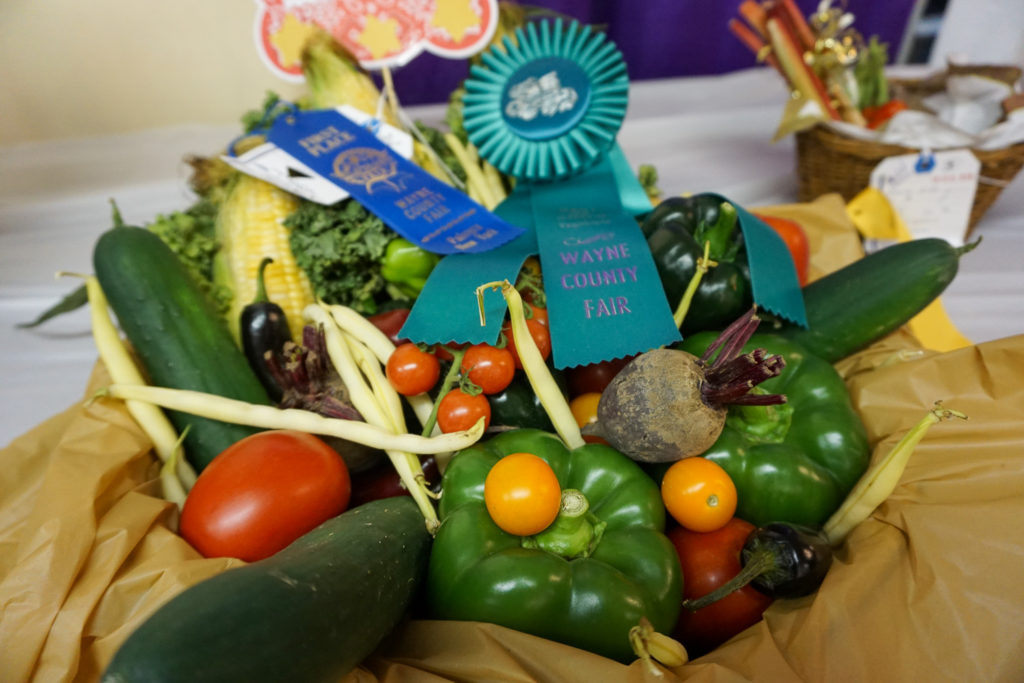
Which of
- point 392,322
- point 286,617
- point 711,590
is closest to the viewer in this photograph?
point 286,617

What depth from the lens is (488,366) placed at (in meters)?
0.94

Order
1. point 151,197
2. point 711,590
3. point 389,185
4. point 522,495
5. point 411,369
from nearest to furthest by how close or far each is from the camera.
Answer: point 522,495 → point 711,590 → point 411,369 → point 389,185 → point 151,197

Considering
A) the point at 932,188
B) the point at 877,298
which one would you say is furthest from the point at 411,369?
the point at 932,188

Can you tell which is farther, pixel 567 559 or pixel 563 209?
pixel 563 209

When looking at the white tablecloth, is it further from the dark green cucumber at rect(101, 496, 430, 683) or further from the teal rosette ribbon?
the dark green cucumber at rect(101, 496, 430, 683)

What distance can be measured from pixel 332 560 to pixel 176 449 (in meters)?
0.52

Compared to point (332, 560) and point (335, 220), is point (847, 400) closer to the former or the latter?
point (332, 560)

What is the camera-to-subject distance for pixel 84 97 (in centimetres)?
191

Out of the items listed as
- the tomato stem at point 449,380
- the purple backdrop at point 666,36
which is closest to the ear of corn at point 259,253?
the tomato stem at point 449,380

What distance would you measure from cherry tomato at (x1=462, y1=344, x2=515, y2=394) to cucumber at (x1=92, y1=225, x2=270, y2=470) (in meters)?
0.44

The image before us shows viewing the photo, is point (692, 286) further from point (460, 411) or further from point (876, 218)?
point (876, 218)

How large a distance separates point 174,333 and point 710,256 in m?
1.02

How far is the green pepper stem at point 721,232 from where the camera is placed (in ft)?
3.68

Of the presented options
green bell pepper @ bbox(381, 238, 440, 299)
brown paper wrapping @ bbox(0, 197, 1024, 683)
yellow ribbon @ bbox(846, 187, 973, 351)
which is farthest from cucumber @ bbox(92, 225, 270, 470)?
yellow ribbon @ bbox(846, 187, 973, 351)
